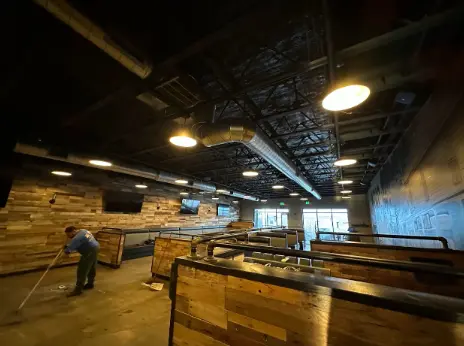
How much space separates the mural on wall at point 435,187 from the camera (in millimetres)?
2334

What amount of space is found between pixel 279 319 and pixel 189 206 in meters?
9.85

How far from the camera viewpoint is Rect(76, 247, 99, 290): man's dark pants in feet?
13.0

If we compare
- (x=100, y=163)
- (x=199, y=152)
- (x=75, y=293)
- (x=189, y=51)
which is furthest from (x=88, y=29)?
(x=75, y=293)

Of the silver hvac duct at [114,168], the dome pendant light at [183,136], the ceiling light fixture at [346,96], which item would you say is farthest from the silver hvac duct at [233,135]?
the silver hvac duct at [114,168]

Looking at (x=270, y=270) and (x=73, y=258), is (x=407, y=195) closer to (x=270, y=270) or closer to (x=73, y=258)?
(x=270, y=270)

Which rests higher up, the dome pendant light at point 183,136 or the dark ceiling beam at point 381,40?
the dark ceiling beam at point 381,40

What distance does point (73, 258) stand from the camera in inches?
241

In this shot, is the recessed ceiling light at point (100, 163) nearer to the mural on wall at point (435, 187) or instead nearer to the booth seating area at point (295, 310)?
the booth seating area at point (295, 310)

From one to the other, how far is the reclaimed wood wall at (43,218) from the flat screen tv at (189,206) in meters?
2.69

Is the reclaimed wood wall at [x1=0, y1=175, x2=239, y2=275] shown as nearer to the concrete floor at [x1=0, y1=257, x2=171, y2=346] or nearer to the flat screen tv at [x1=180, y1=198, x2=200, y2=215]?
the concrete floor at [x1=0, y1=257, x2=171, y2=346]

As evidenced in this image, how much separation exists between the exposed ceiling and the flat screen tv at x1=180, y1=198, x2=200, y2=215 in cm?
657

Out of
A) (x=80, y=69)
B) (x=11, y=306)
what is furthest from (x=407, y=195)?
(x=11, y=306)

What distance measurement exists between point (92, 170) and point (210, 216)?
7.27m

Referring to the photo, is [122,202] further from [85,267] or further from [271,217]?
[271,217]
